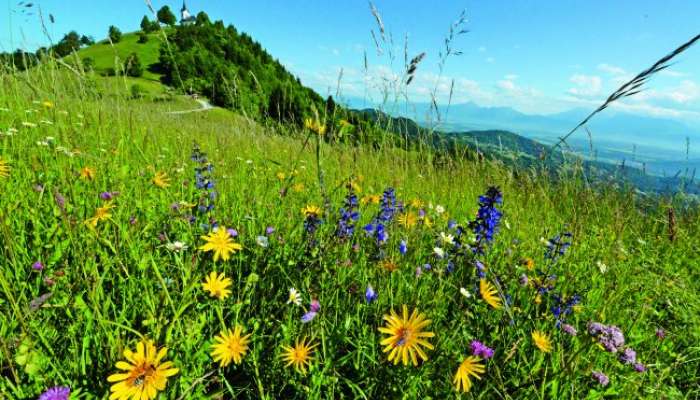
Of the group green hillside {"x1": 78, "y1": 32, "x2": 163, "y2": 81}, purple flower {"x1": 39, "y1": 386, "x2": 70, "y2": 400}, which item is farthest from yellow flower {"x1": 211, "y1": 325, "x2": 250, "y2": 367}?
green hillside {"x1": 78, "y1": 32, "x2": 163, "y2": 81}

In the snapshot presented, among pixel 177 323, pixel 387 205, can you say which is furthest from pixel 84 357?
pixel 387 205

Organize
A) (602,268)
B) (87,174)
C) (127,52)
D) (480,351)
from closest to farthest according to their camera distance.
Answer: (480,351)
(87,174)
(602,268)
(127,52)

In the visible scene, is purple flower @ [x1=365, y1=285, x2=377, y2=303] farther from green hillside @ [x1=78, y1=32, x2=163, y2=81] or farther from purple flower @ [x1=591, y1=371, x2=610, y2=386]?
green hillside @ [x1=78, y1=32, x2=163, y2=81]

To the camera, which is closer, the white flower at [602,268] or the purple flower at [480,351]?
the purple flower at [480,351]

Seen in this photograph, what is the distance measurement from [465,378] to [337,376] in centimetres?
42

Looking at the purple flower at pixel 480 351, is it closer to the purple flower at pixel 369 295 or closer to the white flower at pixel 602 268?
the purple flower at pixel 369 295

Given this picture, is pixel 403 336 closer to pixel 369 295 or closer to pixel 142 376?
pixel 369 295

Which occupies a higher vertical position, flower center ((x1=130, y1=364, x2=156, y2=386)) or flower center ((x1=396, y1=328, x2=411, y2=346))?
flower center ((x1=396, y1=328, x2=411, y2=346))

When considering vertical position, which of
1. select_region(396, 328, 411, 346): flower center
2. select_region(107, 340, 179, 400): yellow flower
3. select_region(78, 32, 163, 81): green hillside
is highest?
select_region(78, 32, 163, 81): green hillside

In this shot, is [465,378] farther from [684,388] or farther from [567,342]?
[684,388]

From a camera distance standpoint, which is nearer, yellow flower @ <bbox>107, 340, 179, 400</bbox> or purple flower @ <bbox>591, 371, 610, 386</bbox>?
yellow flower @ <bbox>107, 340, 179, 400</bbox>

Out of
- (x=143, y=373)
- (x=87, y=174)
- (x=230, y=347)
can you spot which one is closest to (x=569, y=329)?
(x=230, y=347)

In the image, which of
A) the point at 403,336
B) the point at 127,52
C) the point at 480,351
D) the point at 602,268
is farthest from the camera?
the point at 127,52

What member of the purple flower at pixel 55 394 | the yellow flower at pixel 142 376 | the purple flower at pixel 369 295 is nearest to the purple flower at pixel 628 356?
the purple flower at pixel 369 295
